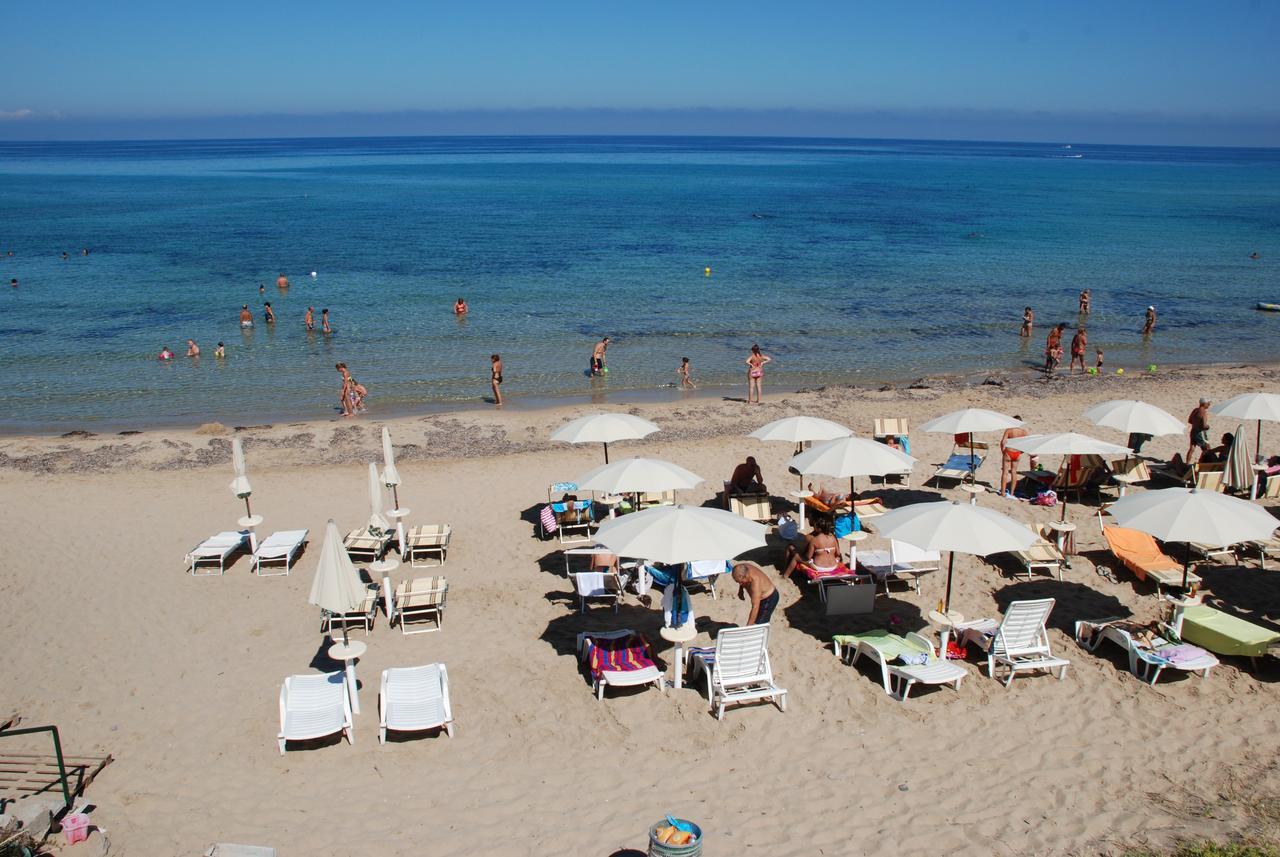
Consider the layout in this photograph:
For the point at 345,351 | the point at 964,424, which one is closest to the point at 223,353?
the point at 345,351

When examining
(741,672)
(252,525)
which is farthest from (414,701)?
(252,525)

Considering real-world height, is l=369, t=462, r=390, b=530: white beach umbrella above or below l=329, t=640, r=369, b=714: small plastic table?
above

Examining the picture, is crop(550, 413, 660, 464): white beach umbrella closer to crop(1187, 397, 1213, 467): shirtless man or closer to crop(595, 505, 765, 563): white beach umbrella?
crop(595, 505, 765, 563): white beach umbrella

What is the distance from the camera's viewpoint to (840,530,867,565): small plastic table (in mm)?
11164

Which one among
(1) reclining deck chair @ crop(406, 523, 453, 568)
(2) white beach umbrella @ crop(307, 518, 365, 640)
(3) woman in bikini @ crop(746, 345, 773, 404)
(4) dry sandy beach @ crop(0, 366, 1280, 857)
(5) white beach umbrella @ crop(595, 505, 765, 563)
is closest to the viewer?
(4) dry sandy beach @ crop(0, 366, 1280, 857)

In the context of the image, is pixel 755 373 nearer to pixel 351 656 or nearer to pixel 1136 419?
pixel 1136 419

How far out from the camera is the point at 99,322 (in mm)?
30516

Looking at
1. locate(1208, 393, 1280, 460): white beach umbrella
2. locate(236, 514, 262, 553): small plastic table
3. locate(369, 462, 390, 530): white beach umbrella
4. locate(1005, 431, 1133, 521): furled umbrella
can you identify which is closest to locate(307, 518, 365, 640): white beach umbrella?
locate(369, 462, 390, 530): white beach umbrella

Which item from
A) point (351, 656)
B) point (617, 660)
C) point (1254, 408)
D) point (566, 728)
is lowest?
point (566, 728)

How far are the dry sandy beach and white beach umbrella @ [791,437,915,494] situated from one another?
1.48 m

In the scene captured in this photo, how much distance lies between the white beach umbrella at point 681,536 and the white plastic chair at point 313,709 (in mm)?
2875

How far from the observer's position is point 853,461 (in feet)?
35.8

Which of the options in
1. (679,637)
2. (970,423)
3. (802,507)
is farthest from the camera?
(970,423)

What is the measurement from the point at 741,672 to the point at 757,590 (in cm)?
88
